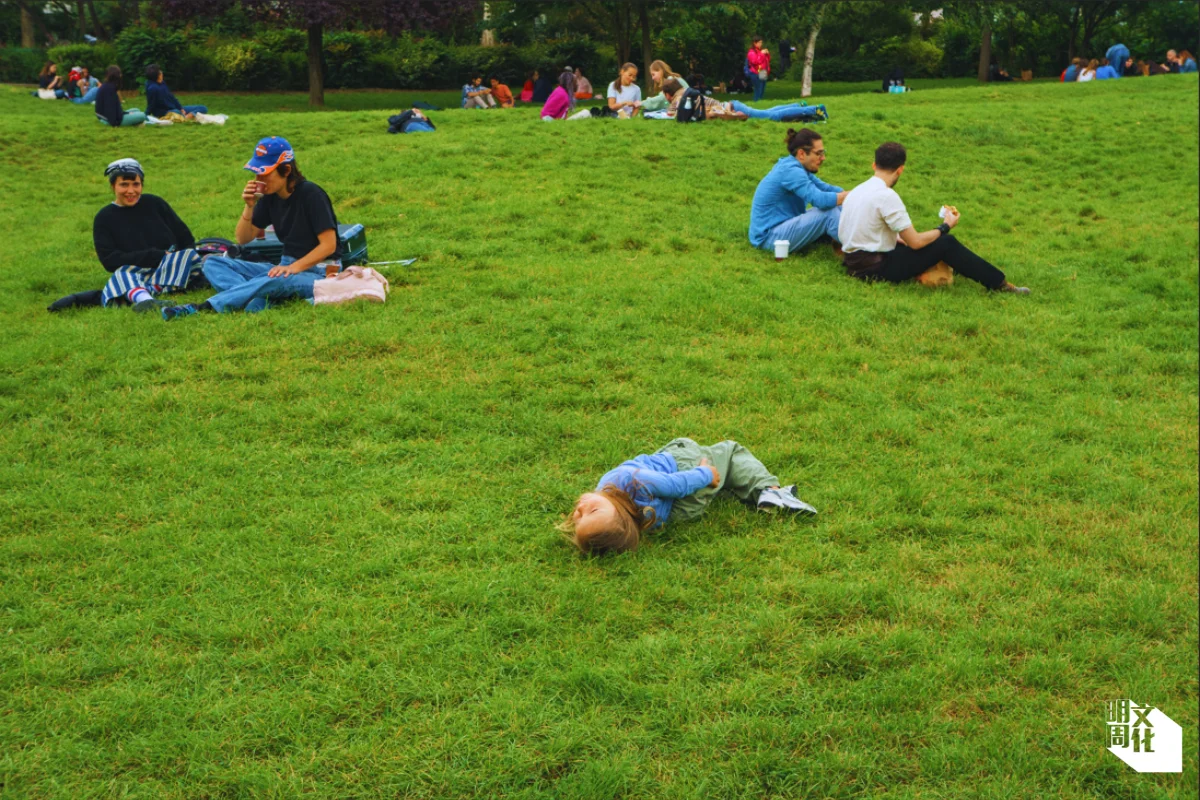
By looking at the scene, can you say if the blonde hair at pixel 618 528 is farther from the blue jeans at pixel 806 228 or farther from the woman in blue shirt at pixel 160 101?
the woman in blue shirt at pixel 160 101

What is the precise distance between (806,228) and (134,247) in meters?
6.48

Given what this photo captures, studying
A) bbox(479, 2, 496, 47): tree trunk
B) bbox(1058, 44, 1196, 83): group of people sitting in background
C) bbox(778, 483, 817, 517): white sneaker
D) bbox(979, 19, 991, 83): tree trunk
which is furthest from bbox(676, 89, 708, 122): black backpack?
bbox(479, 2, 496, 47): tree trunk

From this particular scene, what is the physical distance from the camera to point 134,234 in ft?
30.0

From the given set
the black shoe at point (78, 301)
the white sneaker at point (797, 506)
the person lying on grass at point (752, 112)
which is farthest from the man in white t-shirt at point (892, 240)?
the person lying on grass at point (752, 112)

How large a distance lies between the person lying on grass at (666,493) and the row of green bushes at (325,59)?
24.7 m

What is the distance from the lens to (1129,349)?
7.98 m

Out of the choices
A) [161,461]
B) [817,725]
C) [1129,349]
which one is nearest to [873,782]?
[817,725]

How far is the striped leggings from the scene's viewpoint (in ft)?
29.1

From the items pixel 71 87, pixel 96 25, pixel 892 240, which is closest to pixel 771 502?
pixel 892 240

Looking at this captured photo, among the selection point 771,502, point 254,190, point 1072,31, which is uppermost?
point 1072,31

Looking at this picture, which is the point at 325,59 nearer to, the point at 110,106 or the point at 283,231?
the point at 110,106

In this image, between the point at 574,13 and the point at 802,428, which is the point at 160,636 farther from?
the point at 574,13

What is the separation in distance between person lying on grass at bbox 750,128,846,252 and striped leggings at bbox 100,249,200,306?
5.63 meters

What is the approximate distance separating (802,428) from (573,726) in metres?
3.24
